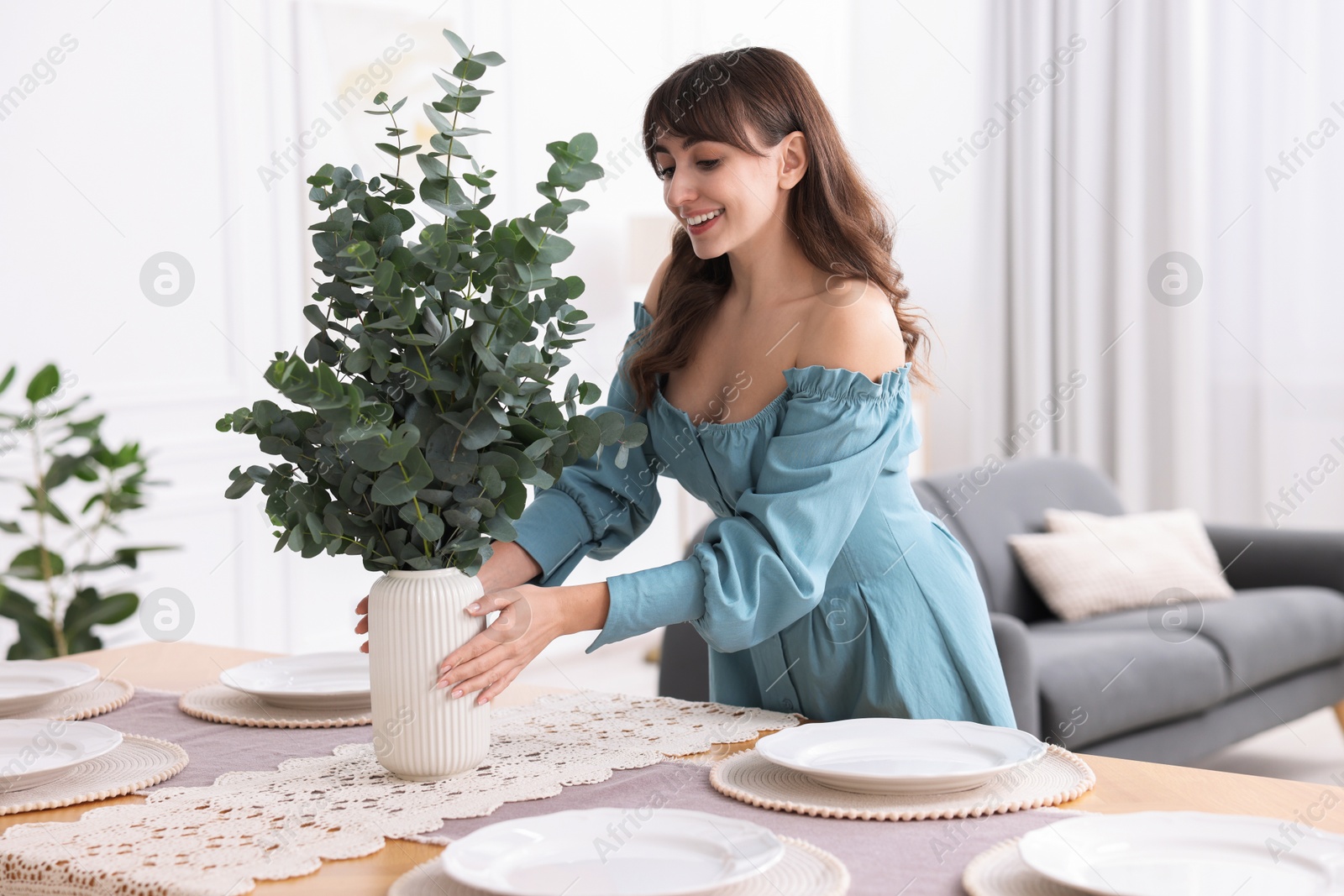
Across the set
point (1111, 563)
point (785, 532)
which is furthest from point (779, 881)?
point (1111, 563)

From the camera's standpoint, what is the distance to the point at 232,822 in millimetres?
1063

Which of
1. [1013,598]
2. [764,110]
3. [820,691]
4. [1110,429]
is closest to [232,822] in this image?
[820,691]

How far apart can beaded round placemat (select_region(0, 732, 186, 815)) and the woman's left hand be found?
29 cm

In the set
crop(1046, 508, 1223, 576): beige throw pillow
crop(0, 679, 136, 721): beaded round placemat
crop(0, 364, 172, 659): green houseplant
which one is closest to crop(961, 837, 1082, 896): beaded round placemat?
crop(0, 679, 136, 721): beaded round placemat

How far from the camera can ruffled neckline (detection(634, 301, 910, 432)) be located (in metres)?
1.40

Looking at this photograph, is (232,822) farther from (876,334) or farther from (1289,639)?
(1289,639)

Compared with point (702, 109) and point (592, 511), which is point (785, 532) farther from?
point (702, 109)

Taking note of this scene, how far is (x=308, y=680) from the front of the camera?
154 centimetres

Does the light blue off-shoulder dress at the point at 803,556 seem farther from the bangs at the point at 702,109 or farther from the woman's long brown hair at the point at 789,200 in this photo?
the bangs at the point at 702,109

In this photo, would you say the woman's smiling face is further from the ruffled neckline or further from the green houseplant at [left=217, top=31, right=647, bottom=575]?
the green houseplant at [left=217, top=31, right=647, bottom=575]

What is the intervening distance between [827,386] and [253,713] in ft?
2.40

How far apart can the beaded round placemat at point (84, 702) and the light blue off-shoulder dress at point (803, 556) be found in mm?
517

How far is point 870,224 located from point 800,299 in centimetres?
15

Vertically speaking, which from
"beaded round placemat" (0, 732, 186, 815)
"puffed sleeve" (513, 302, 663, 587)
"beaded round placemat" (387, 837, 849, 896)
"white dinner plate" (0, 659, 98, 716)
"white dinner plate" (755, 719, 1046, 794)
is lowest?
"beaded round placemat" (387, 837, 849, 896)
